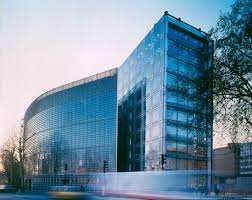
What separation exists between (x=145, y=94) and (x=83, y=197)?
45.6 m

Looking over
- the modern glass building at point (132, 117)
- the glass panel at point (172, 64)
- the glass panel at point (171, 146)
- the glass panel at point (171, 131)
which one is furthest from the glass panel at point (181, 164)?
the glass panel at point (172, 64)

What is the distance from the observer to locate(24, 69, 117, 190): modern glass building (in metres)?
80.4

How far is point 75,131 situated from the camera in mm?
89750

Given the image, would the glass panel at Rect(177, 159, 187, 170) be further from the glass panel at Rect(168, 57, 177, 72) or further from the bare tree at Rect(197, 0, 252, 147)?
the bare tree at Rect(197, 0, 252, 147)

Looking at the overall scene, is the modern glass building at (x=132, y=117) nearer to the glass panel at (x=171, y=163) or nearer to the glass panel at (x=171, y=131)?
the glass panel at (x=171, y=163)

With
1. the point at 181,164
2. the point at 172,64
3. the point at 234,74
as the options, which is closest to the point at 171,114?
the point at 181,164

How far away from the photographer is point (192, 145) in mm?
57500

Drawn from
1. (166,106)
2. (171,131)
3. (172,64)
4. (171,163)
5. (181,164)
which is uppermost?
(172,64)

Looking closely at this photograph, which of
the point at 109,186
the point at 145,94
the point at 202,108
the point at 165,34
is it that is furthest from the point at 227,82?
the point at 145,94

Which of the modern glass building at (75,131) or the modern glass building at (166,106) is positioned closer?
the modern glass building at (166,106)

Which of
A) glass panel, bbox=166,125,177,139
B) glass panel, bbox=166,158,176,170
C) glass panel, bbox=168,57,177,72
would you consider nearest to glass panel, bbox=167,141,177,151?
glass panel, bbox=166,125,177,139

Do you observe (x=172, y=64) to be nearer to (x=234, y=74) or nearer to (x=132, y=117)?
(x=132, y=117)

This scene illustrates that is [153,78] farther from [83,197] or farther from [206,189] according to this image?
[206,189]

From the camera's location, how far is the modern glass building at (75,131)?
8044 cm
